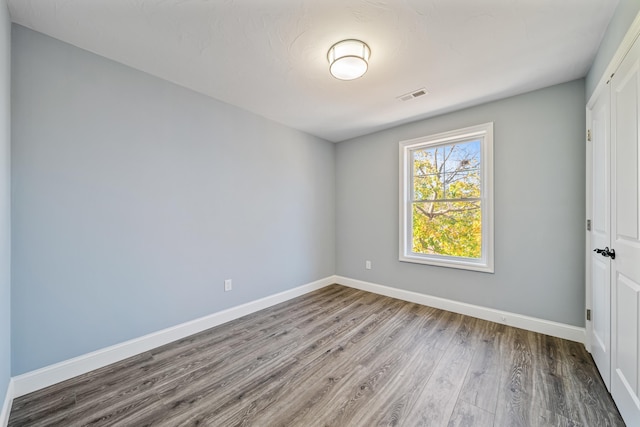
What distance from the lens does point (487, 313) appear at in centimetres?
288

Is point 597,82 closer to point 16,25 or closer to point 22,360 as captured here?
point 16,25

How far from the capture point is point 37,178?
1.79 metres

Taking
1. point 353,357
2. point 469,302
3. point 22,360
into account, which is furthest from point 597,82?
point 22,360

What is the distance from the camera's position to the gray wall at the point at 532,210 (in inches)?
94.9

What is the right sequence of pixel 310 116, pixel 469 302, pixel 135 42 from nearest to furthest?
pixel 135 42
pixel 469 302
pixel 310 116

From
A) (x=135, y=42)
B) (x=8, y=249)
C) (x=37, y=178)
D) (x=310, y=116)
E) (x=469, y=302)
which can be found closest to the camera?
(x=8, y=249)

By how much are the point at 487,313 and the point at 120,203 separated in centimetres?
388

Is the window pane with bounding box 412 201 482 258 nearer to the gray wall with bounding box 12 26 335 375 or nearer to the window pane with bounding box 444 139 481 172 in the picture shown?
the window pane with bounding box 444 139 481 172

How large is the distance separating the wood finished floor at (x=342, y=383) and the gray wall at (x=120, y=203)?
40 centimetres

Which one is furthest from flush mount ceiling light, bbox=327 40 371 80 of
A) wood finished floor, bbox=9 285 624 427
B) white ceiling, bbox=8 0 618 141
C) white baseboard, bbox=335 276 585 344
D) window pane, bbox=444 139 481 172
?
white baseboard, bbox=335 276 585 344

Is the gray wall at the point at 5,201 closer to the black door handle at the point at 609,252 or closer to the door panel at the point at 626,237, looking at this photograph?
the door panel at the point at 626,237

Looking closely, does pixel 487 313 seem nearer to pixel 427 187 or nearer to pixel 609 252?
pixel 609 252

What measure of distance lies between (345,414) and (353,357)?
2.08ft

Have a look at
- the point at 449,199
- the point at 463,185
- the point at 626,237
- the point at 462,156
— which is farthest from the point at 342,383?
the point at 462,156
